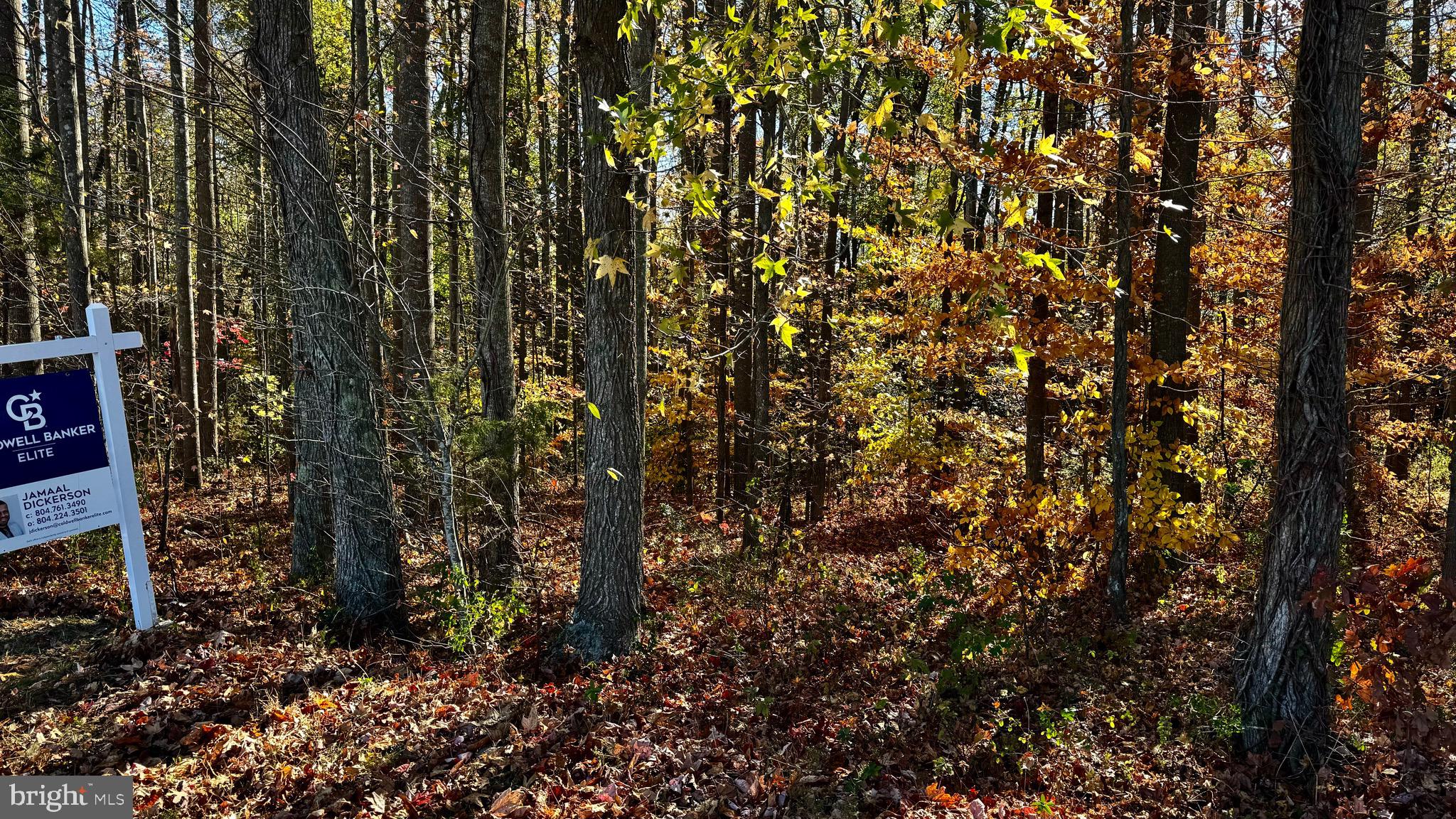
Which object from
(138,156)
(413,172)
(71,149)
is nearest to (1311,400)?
(413,172)

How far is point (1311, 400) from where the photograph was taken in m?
4.71

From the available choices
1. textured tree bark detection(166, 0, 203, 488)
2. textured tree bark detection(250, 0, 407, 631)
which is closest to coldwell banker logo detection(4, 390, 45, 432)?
textured tree bark detection(250, 0, 407, 631)

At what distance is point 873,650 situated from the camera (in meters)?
7.33

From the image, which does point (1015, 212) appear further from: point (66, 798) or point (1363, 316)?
point (1363, 316)

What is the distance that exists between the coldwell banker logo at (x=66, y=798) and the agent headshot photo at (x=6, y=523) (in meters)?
1.80

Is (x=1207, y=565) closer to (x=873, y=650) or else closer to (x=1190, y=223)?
(x=1190, y=223)

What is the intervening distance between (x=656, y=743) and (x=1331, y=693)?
177 inches

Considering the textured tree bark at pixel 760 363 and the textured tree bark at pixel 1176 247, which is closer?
the textured tree bark at pixel 1176 247

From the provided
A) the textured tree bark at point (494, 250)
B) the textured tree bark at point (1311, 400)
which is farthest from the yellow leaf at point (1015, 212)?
the textured tree bark at point (494, 250)

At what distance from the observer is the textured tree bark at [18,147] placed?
27.5ft

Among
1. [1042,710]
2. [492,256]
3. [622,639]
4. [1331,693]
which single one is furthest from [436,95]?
[1331,693]

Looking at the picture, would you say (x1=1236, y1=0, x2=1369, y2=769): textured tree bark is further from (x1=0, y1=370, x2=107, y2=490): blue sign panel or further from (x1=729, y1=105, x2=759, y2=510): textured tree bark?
(x1=0, y1=370, x2=107, y2=490): blue sign panel

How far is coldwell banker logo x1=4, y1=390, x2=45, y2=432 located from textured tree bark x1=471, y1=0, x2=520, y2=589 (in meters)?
3.07

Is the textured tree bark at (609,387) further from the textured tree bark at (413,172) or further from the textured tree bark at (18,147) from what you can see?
the textured tree bark at (18,147)
